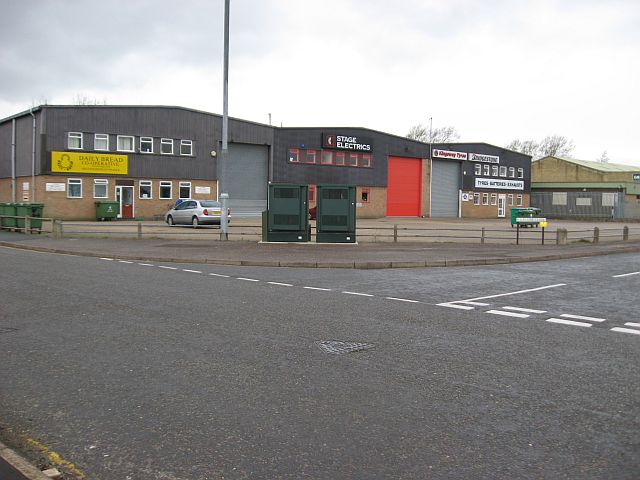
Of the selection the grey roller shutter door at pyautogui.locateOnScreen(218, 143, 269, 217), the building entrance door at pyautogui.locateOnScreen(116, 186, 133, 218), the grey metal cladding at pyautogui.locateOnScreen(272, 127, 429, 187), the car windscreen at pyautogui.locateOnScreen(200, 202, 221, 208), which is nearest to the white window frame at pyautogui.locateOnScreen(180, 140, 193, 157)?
the grey roller shutter door at pyautogui.locateOnScreen(218, 143, 269, 217)

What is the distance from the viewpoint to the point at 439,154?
60031 millimetres

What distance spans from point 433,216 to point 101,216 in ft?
111

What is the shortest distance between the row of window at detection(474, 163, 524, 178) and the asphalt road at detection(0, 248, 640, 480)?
188ft

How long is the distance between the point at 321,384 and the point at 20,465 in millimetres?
2447

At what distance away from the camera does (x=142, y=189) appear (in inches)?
1672

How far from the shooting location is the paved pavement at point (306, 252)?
1609 centimetres

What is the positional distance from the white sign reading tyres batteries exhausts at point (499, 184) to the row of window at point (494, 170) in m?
0.61

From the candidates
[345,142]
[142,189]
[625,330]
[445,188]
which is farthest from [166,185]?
[625,330]

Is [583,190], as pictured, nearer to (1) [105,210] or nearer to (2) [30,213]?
(1) [105,210]

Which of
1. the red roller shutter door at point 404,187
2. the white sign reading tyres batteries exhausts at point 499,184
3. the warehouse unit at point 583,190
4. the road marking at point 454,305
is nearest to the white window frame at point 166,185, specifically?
the red roller shutter door at point 404,187

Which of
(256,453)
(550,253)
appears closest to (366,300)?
(256,453)

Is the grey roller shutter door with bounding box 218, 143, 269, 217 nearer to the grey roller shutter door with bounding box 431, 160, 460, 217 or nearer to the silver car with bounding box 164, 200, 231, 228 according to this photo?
the silver car with bounding box 164, 200, 231, 228

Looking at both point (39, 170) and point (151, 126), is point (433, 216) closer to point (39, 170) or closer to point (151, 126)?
point (151, 126)

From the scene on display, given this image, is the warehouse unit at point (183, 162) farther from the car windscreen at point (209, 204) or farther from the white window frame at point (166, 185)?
the car windscreen at point (209, 204)
